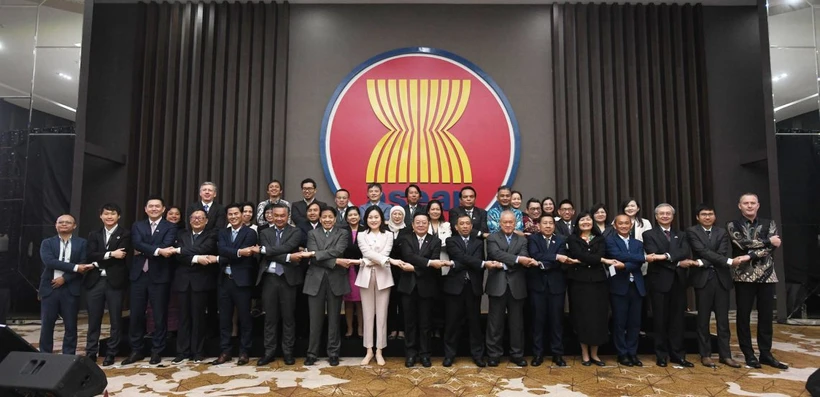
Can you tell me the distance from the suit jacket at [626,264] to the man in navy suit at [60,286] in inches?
185

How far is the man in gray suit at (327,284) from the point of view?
4426mm

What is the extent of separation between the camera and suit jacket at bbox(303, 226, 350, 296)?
4.43m

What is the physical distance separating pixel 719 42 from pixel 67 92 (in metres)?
9.48

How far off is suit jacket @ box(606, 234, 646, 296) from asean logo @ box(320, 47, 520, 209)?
2.85 m

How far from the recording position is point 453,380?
390 cm

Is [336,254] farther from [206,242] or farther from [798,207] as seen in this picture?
[798,207]

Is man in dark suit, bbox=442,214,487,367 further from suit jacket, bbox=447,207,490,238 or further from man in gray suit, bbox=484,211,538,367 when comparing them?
suit jacket, bbox=447,207,490,238

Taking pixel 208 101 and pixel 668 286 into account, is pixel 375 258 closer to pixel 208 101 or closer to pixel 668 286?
pixel 668 286

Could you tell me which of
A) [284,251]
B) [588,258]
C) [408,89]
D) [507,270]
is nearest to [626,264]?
[588,258]

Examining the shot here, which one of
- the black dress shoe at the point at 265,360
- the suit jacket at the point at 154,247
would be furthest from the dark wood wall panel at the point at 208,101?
the black dress shoe at the point at 265,360

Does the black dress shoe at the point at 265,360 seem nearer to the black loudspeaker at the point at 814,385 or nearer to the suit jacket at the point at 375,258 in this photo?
the suit jacket at the point at 375,258

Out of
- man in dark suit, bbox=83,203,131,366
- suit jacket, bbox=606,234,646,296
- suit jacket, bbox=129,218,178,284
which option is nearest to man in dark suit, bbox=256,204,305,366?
suit jacket, bbox=129,218,178,284

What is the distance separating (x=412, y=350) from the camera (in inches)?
175

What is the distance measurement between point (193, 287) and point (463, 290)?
8.15 feet
